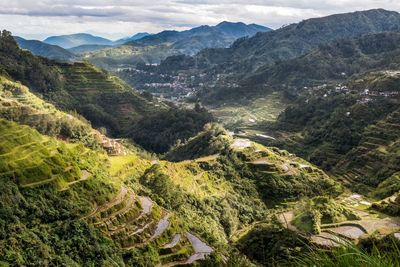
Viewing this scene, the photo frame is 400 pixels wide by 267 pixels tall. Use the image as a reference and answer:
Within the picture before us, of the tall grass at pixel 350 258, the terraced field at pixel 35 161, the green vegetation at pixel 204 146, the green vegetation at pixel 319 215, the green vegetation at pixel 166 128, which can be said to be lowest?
the green vegetation at pixel 166 128

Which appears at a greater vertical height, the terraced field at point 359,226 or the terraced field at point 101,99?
the terraced field at point 359,226

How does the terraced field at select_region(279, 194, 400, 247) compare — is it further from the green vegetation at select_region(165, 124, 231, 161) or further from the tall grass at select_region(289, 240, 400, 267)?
the tall grass at select_region(289, 240, 400, 267)

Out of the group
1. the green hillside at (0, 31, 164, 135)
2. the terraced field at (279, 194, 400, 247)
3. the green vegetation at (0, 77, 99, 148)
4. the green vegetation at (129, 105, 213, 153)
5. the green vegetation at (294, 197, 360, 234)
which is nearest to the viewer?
the terraced field at (279, 194, 400, 247)

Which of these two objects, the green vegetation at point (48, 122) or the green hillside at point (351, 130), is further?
the green hillside at point (351, 130)

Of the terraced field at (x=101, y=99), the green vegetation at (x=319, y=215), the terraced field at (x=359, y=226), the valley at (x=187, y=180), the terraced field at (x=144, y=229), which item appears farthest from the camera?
the terraced field at (x=101, y=99)

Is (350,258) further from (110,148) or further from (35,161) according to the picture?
(110,148)

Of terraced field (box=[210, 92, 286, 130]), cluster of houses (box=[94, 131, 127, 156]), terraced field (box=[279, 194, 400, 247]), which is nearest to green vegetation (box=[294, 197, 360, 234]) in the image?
terraced field (box=[279, 194, 400, 247])

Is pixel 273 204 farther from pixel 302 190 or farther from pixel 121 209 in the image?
pixel 121 209

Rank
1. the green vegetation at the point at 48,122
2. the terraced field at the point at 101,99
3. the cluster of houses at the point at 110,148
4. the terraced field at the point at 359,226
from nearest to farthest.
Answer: the terraced field at the point at 359,226
the cluster of houses at the point at 110,148
the green vegetation at the point at 48,122
the terraced field at the point at 101,99

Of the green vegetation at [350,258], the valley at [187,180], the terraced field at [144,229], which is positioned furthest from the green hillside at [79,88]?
the green vegetation at [350,258]

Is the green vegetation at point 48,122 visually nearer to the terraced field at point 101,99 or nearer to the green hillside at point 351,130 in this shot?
the terraced field at point 101,99

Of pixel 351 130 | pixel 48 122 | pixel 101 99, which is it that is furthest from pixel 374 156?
pixel 101 99
